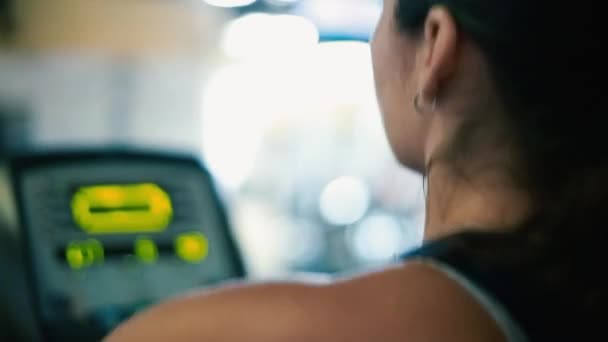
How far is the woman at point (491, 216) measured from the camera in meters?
0.47

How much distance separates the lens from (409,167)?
24.1 inches

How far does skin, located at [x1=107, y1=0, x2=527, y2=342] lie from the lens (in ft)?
1.52

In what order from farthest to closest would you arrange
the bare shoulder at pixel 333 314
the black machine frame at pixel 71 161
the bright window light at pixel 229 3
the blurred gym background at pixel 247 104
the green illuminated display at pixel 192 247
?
the bright window light at pixel 229 3
the blurred gym background at pixel 247 104
the green illuminated display at pixel 192 247
the black machine frame at pixel 71 161
the bare shoulder at pixel 333 314

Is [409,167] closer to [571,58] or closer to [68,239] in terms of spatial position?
[571,58]

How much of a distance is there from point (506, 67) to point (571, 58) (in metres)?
0.04

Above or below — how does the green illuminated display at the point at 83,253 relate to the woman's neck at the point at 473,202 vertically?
below

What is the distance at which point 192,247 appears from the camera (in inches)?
42.4

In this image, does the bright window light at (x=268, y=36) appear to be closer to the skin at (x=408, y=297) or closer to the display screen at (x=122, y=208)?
the display screen at (x=122, y=208)

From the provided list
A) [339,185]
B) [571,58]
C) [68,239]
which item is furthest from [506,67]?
[339,185]

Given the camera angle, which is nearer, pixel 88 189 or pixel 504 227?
pixel 504 227

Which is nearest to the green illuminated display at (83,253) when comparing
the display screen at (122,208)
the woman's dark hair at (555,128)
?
the display screen at (122,208)

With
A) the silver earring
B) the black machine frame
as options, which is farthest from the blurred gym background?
the silver earring

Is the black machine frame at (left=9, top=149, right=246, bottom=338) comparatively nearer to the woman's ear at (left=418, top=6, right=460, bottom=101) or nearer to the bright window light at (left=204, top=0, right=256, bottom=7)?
the woman's ear at (left=418, top=6, right=460, bottom=101)

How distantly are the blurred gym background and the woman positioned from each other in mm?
1031
